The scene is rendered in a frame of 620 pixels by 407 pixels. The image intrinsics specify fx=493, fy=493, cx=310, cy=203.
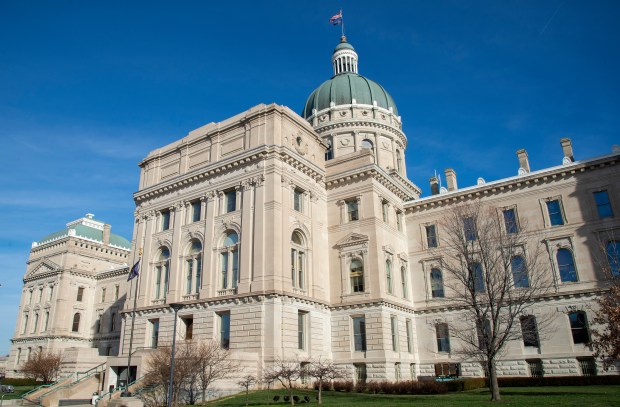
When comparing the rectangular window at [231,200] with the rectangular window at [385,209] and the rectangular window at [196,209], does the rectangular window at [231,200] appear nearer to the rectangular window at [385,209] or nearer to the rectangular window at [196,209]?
the rectangular window at [196,209]

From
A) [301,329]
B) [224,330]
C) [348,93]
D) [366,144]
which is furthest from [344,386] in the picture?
[348,93]

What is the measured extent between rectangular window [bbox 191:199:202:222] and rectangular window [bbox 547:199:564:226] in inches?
1149

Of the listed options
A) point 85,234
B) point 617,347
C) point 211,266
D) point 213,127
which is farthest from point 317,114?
point 617,347

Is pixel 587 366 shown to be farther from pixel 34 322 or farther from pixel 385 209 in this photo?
pixel 34 322

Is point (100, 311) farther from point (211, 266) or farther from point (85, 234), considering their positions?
point (211, 266)

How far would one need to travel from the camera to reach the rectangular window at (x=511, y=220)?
40031mm

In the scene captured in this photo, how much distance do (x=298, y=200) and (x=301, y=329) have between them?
1037 cm

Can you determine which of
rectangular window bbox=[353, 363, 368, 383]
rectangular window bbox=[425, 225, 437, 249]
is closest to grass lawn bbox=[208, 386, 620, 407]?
rectangular window bbox=[353, 363, 368, 383]

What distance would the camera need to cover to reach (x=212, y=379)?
2878 cm

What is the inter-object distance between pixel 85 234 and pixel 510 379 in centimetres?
6170

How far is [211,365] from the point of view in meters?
28.0

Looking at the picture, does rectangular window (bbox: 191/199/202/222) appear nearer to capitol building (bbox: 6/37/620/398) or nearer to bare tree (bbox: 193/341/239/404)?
capitol building (bbox: 6/37/620/398)

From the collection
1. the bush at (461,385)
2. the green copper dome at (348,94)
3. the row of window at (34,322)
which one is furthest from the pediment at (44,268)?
the bush at (461,385)

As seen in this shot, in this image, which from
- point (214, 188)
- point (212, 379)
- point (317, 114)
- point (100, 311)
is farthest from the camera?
point (100, 311)
